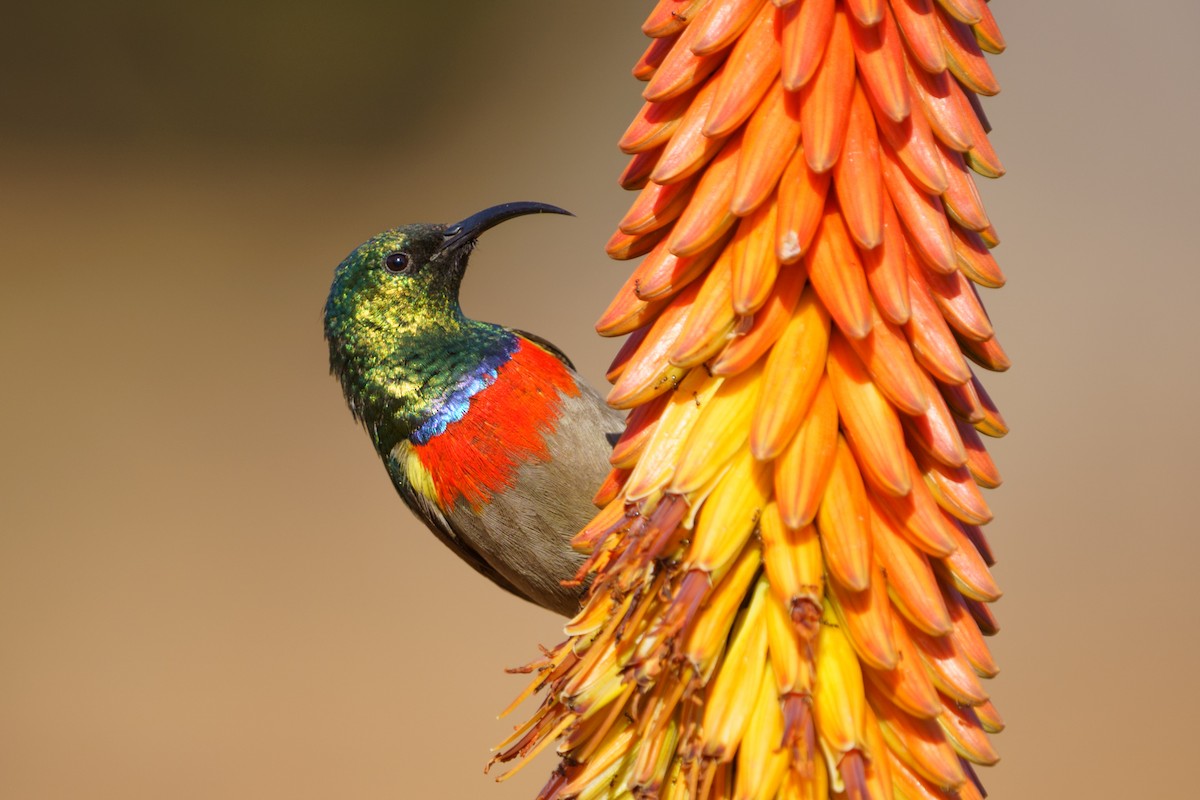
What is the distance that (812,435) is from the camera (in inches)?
37.8

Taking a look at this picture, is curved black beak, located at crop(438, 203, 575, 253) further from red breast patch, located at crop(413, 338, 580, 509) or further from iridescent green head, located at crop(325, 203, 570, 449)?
red breast patch, located at crop(413, 338, 580, 509)

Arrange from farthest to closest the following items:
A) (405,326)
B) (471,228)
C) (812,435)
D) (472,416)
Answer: (471,228) → (405,326) → (472,416) → (812,435)

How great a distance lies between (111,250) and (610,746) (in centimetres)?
512

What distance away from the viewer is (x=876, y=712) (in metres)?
1.00

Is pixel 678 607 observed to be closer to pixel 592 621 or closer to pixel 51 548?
pixel 592 621

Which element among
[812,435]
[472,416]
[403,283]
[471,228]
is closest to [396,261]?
[403,283]

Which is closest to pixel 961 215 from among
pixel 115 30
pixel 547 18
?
pixel 547 18

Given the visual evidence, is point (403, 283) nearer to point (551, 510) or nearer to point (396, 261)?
point (396, 261)

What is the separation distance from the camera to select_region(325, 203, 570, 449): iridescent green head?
2.33 meters

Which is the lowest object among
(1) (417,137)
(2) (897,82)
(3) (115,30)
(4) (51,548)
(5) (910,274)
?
(5) (910,274)

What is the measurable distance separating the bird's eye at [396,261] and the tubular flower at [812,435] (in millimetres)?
1544

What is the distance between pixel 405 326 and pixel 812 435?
1.60m

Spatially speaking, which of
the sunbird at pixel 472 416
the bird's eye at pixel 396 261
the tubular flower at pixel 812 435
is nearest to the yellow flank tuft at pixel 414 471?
the sunbird at pixel 472 416

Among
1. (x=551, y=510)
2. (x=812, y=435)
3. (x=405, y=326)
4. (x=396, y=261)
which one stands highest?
(x=396, y=261)
